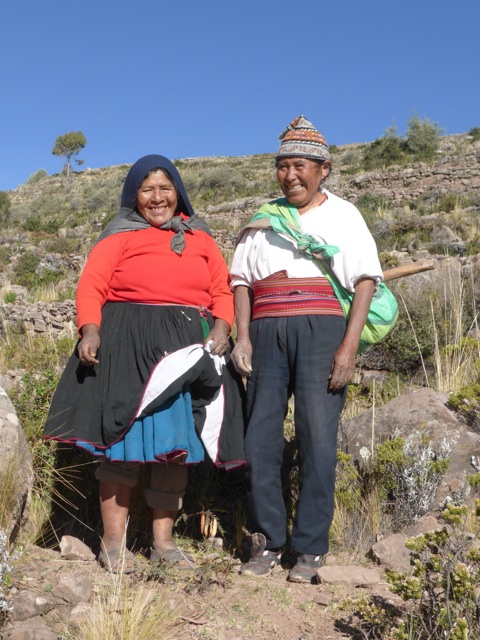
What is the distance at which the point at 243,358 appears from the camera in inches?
127

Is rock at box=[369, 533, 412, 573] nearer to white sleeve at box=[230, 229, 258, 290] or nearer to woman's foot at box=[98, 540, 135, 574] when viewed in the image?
woman's foot at box=[98, 540, 135, 574]

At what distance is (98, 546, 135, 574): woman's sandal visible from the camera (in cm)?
304

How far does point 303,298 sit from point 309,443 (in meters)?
0.72

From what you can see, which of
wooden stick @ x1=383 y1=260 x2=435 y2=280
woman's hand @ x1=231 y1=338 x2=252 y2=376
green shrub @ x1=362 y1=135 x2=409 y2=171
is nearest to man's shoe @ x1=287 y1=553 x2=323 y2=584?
woman's hand @ x1=231 y1=338 x2=252 y2=376

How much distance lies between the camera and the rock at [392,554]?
10.6 ft

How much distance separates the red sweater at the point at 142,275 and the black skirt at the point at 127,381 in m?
0.06

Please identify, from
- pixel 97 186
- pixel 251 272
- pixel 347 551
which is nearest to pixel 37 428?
pixel 251 272

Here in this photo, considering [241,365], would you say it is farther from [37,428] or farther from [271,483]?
[37,428]

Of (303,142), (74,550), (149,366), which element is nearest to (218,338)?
(149,366)

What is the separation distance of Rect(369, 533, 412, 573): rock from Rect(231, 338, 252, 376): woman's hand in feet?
3.74

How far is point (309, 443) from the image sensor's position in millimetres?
3145

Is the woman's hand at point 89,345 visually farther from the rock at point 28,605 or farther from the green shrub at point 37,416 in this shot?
the rock at point 28,605

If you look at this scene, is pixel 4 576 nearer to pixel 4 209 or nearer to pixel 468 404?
pixel 468 404

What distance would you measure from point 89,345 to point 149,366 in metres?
0.30
